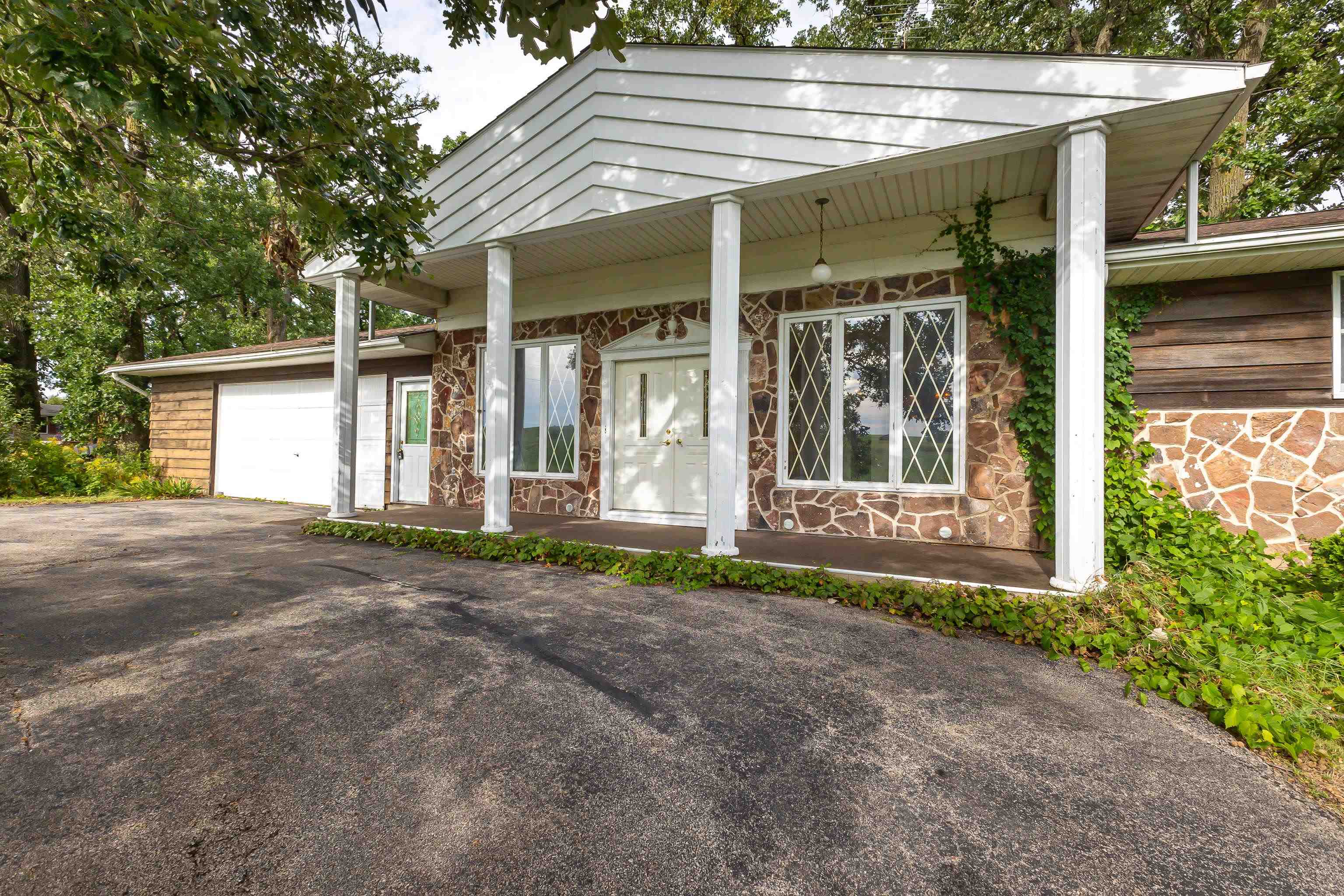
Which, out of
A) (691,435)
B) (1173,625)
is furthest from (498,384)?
(1173,625)

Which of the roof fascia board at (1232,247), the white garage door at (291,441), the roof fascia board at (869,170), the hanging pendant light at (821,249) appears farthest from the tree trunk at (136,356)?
the roof fascia board at (1232,247)

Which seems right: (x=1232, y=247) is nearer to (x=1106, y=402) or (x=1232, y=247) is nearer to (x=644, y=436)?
(x=1106, y=402)

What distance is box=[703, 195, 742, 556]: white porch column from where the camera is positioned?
406 cm

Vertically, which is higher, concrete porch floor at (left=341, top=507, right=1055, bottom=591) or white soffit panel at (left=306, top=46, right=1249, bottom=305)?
white soffit panel at (left=306, top=46, right=1249, bottom=305)

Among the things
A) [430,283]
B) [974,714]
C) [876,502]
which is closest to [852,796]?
[974,714]

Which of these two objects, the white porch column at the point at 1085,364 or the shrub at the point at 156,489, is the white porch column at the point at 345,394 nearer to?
the shrub at the point at 156,489

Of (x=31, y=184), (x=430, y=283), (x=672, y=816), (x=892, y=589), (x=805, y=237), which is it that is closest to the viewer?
(x=672, y=816)

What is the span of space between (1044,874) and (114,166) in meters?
5.89

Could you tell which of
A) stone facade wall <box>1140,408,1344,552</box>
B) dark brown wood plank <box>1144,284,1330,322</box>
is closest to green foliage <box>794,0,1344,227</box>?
dark brown wood plank <box>1144,284,1330,322</box>

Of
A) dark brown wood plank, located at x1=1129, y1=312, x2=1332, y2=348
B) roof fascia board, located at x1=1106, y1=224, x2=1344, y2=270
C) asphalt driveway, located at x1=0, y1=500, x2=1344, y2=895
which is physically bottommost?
asphalt driveway, located at x1=0, y1=500, x2=1344, y2=895

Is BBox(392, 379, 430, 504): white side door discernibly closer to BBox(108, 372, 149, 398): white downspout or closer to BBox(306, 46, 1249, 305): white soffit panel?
BBox(306, 46, 1249, 305): white soffit panel

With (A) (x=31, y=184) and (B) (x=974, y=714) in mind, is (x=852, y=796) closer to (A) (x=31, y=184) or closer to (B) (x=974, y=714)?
(B) (x=974, y=714)

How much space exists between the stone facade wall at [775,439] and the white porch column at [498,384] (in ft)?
5.16

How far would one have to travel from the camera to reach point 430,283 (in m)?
7.18
